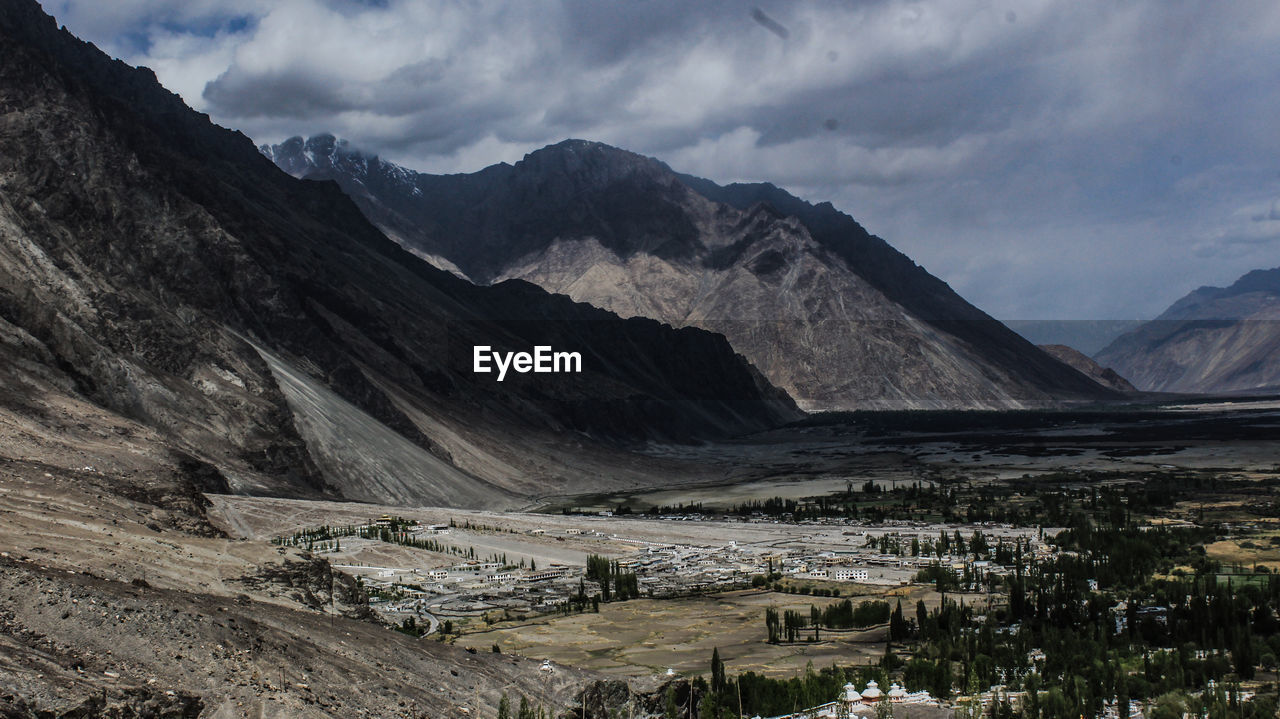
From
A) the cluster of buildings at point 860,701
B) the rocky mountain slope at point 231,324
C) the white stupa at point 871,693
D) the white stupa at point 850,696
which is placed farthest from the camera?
the rocky mountain slope at point 231,324

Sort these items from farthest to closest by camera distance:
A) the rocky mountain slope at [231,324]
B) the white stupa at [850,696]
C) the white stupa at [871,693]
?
the rocky mountain slope at [231,324], the white stupa at [871,693], the white stupa at [850,696]

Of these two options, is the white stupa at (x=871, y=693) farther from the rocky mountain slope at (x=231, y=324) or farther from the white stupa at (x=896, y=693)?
the rocky mountain slope at (x=231, y=324)

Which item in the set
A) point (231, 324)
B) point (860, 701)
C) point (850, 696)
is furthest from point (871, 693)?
point (231, 324)

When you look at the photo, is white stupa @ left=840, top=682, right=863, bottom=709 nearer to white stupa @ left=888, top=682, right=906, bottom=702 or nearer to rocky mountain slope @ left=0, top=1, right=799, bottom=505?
white stupa @ left=888, top=682, right=906, bottom=702

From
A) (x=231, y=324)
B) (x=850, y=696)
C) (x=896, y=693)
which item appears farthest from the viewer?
(x=231, y=324)

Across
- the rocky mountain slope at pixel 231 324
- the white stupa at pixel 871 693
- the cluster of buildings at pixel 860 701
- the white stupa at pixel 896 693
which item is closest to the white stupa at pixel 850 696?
the cluster of buildings at pixel 860 701

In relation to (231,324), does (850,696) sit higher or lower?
lower

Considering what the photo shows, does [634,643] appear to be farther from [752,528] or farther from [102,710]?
[752,528]

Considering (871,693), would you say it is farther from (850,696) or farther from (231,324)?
(231,324)

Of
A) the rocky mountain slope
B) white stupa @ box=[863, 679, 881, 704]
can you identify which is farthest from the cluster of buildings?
the rocky mountain slope
